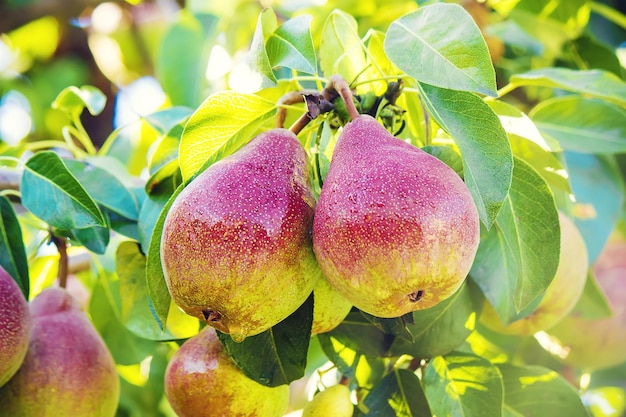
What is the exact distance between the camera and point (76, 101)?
1306 mm

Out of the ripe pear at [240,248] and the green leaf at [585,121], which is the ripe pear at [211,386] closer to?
the ripe pear at [240,248]

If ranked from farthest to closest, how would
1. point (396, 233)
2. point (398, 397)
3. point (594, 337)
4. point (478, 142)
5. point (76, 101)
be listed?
point (594, 337)
point (76, 101)
point (398, 397)
point (478, 142)
point (396, 233)

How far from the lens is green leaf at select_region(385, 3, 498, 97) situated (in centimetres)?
76

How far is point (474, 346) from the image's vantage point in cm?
137

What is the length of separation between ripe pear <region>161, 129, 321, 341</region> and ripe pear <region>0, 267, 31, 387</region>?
0.27 meters

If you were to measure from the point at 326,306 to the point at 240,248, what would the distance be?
196 mm

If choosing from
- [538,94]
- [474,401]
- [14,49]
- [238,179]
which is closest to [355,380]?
[474,401]

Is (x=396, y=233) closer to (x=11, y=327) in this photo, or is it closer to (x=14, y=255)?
(x=11, y=327)

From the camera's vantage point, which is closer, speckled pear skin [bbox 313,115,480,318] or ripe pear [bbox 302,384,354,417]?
speckled pear skin [bbox 313,115,480,318]

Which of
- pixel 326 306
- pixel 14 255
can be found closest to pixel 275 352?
pixel 326 306

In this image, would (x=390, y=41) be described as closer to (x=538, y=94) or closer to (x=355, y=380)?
(x=355, y=380)

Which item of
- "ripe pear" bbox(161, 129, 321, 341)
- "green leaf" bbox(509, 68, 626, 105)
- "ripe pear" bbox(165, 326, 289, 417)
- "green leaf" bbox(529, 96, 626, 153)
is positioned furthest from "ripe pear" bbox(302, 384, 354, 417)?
"green leaf" bbox(529, 96, 626, 153)

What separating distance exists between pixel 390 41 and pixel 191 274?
34 cm

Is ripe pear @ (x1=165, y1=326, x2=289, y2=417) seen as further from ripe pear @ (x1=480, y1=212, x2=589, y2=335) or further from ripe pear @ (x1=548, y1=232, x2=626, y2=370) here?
ripe pear @ (x1=548, y1=232, x2=626, y2=370)
